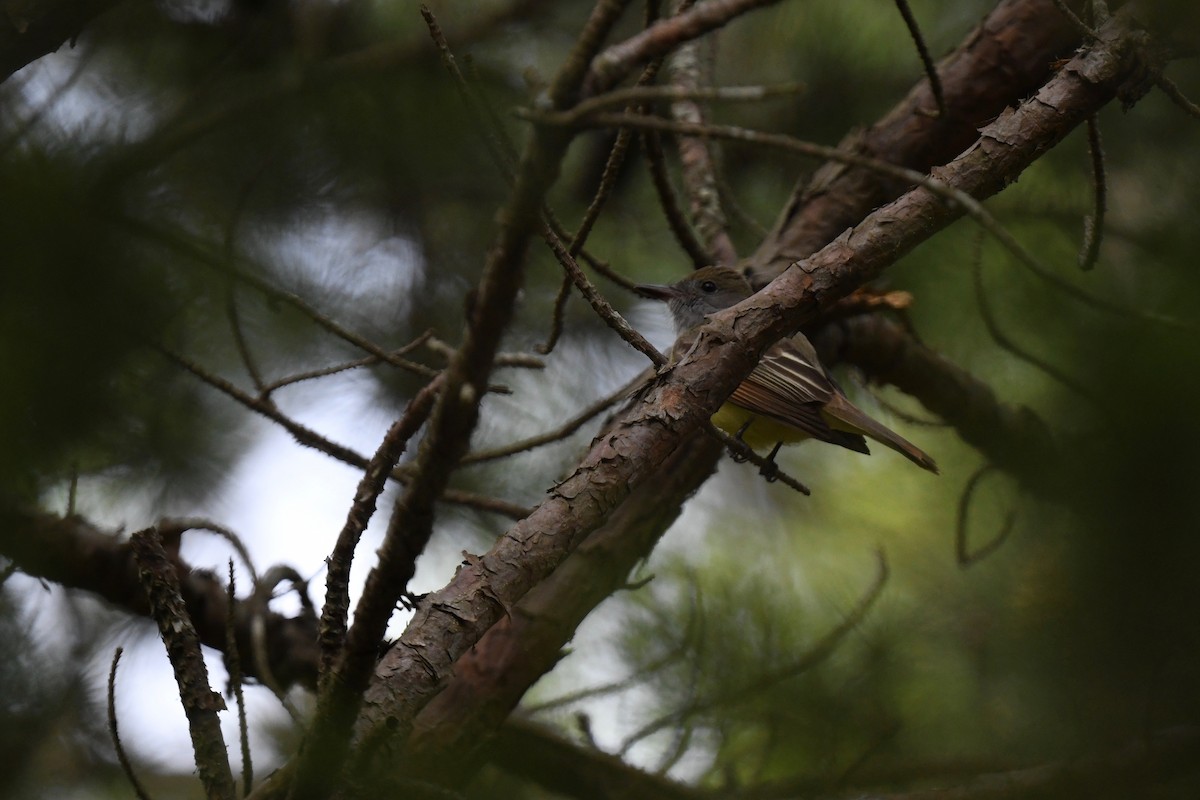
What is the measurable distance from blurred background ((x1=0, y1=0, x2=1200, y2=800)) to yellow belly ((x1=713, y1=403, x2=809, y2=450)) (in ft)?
1.46

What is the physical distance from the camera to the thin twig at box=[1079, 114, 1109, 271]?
2.68m

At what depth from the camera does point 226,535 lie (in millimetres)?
2844

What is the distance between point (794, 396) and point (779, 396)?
0.28 feet

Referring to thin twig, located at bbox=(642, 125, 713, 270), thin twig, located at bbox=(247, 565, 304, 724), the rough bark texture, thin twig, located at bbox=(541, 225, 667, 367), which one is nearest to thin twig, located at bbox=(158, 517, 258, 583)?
thin twig, located at bbox=(247, 565, 304, 724)

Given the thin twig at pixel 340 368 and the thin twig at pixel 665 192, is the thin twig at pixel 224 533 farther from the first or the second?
the thin twig at pixel 665 192

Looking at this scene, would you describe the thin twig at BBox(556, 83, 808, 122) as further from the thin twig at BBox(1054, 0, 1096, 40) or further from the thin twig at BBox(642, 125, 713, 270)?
the thin twig at BBox(642, 125, 713, 270)

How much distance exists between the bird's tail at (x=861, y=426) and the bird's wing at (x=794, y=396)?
4 centimetres

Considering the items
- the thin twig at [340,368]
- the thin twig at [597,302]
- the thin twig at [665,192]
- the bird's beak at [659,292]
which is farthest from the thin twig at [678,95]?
the bird's beak at [659,292]

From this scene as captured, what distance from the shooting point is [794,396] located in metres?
4.40

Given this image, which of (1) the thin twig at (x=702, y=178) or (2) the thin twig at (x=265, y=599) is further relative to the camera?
(1) the thin twig at (x=702, y=178)

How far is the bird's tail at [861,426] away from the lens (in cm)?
401

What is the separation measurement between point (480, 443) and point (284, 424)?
7.25 ft

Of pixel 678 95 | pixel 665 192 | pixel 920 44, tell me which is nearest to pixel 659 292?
pixel 665 192

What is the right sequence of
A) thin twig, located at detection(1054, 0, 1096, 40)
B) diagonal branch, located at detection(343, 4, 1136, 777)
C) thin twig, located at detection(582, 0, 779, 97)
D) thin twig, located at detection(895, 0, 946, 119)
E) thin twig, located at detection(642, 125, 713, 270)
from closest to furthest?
thin twig, located at detection(582, 0, 779, 97), diagonal branch, located at detection(343, 4, 1136, 777), thin twig, located at detection(1054, 0, 1096, 40), thin twig, located at detection(895, 0, 946, 119), thin twig, located at detection(642, 125, 713, 270)
